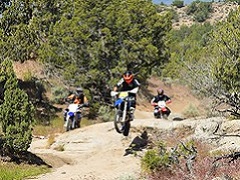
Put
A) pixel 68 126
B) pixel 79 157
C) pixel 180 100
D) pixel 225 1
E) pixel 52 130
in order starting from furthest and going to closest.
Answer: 1. pixel 180 100
2. pixel 52 130
3. pixel 68 126
4. pixel 79 157
5. pixel 225 1

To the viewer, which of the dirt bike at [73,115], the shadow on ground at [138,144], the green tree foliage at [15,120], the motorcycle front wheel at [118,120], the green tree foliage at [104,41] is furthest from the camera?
the green tree foliage at [104,41]

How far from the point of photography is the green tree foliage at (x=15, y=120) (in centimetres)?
1405

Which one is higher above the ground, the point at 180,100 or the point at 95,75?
the point at 95,75

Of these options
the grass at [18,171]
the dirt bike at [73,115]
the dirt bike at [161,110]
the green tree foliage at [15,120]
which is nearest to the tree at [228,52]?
the grass at [18,171]

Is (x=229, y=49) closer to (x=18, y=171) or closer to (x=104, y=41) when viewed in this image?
(x=18, y=171)

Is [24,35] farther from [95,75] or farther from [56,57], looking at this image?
[95,75]

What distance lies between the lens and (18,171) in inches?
500

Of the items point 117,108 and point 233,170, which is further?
point 117,108

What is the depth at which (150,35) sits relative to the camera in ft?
93.6

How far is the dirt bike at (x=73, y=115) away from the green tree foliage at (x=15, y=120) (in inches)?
229

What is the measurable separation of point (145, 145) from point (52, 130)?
8.68 meters

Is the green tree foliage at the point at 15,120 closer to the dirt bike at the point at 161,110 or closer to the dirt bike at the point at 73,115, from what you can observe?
the dirt bike at the point at 73,115

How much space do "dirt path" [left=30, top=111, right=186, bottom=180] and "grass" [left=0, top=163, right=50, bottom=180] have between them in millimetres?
388

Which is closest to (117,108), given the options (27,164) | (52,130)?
(27,164)
